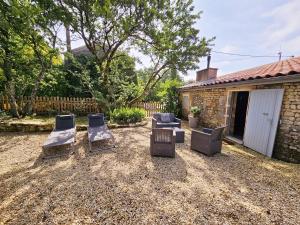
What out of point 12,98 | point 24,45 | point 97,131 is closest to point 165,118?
point 97,131

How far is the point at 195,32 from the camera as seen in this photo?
9.59 metres

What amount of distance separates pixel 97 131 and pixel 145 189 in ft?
10.5

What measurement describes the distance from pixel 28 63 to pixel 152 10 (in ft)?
22.5

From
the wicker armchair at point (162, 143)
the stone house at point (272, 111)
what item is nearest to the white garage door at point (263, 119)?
the stone house at point (272, 111)

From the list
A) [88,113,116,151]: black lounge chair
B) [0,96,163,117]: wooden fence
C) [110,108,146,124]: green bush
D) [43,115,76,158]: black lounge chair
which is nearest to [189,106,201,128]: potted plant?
[110,108,146,124]: green bush

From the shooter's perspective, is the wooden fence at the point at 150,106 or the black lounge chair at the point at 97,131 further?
the wooden fence at the point at 150,106

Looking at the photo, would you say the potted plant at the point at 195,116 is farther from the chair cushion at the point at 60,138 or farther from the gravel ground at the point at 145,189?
the chair cushion at the point at 60,138

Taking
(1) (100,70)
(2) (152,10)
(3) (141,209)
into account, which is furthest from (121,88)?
(3) (141,209)

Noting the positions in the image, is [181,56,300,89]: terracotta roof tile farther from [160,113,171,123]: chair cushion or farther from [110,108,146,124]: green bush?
[110,108,146,124]: green bush

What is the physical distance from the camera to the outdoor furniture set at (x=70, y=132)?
4.41m

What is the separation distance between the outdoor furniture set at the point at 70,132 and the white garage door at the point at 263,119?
188 inches

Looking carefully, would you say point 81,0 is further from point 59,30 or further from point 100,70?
point 100,70

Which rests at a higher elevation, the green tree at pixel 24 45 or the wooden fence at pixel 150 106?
the green tree at pixel 24 45

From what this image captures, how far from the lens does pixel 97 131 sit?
533 cm
